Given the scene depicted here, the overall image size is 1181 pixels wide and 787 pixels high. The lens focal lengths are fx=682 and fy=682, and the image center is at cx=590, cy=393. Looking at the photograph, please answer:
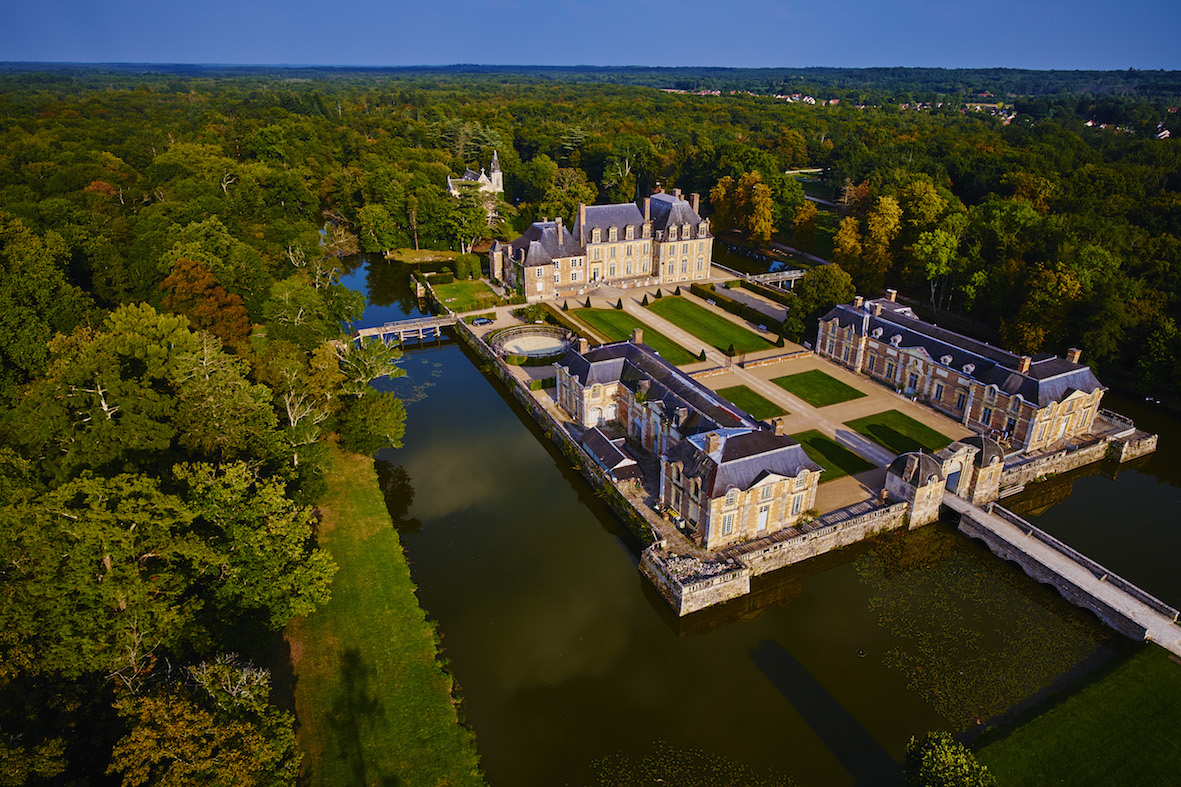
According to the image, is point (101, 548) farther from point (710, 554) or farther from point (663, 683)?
point (710, 554)

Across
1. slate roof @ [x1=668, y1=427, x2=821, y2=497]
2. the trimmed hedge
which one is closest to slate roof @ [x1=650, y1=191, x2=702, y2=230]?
the trimmed hedge

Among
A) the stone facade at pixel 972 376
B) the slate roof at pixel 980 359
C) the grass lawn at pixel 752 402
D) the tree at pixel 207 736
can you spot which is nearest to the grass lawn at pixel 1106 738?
the stone facade at pixel 972 376

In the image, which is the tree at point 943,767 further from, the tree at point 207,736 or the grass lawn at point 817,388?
the grass lawn at point 817,388

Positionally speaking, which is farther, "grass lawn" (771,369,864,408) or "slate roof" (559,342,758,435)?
"grass lawn" (771,369,864,408)

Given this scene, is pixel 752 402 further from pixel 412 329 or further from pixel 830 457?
pixel 412 329

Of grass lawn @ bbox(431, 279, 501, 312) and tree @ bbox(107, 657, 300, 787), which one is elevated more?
tree @ bbox(107, 657, 300, 787)

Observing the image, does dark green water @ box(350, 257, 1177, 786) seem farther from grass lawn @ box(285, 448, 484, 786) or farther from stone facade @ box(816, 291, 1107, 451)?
stone facade @ box(816, 291, 1107, 451)

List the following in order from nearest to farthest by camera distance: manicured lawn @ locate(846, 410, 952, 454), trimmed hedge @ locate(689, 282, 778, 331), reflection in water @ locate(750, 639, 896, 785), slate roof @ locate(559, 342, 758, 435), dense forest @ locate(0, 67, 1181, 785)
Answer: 1. dense forest @ locate(0, 67, 1181, 785)
2. reflection in water @ locate(750, 639, 896, 785)
3. slate roof @ locate(559, 342, 758, 435)
4. manicured lawn @ locate(846, 410, 952, 454)
5. trimmed hedge @ locate(689, 282, 778, 331)
